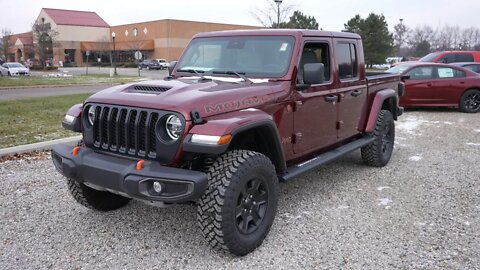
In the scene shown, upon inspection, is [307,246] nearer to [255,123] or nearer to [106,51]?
[255,123]

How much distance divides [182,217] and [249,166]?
1.26 metres

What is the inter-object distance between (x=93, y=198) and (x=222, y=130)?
1.82 meters

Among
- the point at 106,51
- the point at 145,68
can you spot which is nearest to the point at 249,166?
the point at 145,68

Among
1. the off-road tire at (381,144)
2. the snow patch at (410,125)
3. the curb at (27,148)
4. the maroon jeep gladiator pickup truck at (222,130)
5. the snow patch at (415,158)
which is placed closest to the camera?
the maroon jeep gladiator pickup truck at (222,130)

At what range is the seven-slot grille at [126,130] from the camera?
337 centimetres

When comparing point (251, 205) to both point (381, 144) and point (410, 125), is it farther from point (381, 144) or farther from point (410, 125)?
point (410, 125)

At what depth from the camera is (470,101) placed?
12.3 metres

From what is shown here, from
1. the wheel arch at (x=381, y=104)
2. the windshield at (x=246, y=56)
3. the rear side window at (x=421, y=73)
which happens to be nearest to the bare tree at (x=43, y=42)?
the rear side window at (x=421, y=73)

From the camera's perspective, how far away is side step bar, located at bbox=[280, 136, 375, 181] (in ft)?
13.7

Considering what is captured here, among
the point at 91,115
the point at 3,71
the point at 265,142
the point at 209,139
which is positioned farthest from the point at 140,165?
the point at 3,71

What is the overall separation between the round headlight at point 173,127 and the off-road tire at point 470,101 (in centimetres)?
1128

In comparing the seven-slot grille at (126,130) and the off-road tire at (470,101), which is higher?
the seven-slot grille at (126,130)

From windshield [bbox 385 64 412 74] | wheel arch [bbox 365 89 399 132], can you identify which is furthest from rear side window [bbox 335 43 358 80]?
windshield [bbox 385 64 412 74]

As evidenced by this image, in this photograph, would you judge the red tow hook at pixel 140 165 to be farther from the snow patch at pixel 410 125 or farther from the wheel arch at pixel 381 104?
the snow patch at pixel 410 125
